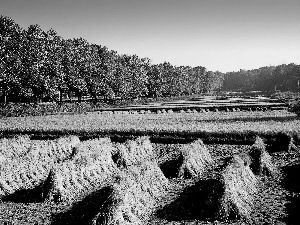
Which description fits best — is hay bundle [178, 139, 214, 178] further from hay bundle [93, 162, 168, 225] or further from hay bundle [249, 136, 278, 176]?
hay bundle [249, 136, 278, 176]

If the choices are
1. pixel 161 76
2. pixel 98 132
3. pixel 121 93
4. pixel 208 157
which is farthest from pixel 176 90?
pixel 208 157

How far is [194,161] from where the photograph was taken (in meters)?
19.0

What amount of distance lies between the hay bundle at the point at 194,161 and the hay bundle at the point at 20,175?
26.9ft

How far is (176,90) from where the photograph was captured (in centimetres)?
12444

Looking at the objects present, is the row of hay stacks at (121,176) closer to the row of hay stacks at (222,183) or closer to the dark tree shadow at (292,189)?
the row of hay stacks at (222,183)

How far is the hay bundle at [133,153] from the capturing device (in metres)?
20.1

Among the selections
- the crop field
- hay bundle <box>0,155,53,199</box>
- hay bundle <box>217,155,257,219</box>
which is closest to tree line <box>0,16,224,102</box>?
the crop field

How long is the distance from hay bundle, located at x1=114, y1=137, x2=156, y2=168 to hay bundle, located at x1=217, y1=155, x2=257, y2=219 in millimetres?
5597

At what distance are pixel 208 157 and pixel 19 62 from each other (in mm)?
43813

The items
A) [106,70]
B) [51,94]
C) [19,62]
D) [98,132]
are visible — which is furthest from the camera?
[106,70]

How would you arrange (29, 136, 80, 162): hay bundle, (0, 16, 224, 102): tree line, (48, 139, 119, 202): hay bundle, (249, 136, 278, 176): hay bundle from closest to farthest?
(48, 139, 119, 202): hay bundle → (249, 136, 278, 176): hay bundle → (29, 136, 80, 162): hay bundle → (0, 16, 224, 102): tree line

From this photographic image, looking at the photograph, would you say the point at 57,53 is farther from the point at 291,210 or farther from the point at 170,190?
the point at 291,210

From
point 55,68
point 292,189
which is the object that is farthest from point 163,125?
point 55,68

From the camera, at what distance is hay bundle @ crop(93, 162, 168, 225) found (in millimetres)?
10836
